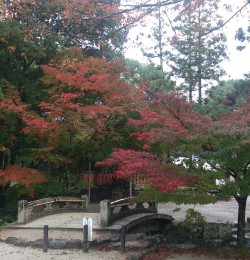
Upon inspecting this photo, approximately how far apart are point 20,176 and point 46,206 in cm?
145

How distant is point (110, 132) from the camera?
53.2 ft

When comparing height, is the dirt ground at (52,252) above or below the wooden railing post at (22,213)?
below

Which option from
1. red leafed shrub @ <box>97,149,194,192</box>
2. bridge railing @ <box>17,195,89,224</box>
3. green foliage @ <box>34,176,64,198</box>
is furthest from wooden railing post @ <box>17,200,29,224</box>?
red leafed shrub @ <box>97,149,194,192</box>

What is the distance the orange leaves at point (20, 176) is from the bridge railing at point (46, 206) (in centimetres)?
77

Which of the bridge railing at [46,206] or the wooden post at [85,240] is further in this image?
the bridge railing at [46,206]

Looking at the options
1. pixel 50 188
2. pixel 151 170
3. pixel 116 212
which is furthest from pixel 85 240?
pixel 50 188

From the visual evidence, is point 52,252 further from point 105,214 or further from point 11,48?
point 11,48

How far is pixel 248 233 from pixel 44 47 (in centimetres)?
1062

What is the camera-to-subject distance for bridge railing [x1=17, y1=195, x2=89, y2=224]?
13023mm

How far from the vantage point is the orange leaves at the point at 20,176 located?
45.5 feet

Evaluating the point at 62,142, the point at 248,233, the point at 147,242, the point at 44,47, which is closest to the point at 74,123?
the point at 62,142

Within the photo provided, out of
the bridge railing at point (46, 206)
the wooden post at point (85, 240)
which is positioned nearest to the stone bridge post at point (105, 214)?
the wooden post at point (85, 240)

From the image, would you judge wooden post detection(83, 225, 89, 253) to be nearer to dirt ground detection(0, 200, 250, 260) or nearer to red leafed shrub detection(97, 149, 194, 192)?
dirt ground detection(0, 200, 250, 260)

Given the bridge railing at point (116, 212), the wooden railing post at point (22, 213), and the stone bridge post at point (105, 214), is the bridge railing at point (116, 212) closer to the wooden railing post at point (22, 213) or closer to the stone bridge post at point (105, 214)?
the stone bridge post at point (105, 214)
